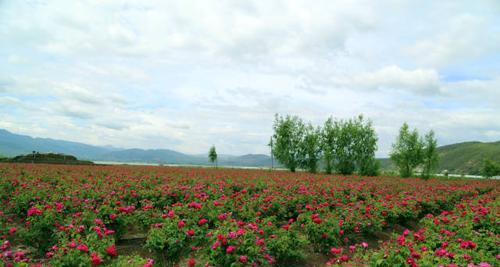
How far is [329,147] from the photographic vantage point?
37.9 m

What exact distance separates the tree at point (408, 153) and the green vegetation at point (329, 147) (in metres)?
3.92

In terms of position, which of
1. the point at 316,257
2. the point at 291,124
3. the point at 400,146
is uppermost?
the point at 291,124

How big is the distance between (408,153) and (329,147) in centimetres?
1020

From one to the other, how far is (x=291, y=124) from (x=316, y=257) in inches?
1344

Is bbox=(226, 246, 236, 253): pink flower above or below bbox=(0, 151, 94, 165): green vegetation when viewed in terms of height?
below

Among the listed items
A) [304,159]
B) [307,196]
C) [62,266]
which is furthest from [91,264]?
[304,159]

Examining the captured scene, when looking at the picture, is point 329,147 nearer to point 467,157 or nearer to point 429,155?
point 429,155

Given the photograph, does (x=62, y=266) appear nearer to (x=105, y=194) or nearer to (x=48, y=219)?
(x=48, y=219)

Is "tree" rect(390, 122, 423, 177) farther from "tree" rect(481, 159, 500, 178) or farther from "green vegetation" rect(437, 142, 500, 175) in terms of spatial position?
"green vegetation" rect(437, 142, 500, 175)

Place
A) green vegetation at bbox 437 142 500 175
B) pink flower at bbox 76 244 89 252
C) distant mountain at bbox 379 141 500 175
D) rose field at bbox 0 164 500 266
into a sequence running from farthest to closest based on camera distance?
distant mountain at bbox 379 141 500 175 < green vegetation at bbox 437 142 500 175 < rose field at bbox 0 164 500 266 < pink flower at bbox 76 244 89 252

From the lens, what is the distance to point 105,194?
27.9ft

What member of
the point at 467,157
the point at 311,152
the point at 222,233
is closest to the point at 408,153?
the point at 311,152

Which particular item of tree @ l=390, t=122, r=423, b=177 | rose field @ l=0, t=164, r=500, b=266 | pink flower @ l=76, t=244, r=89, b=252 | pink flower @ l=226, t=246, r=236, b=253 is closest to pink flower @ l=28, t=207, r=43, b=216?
rose field @ l=0, t=164, r=500, b=266

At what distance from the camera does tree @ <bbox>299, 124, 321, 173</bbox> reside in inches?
1523
